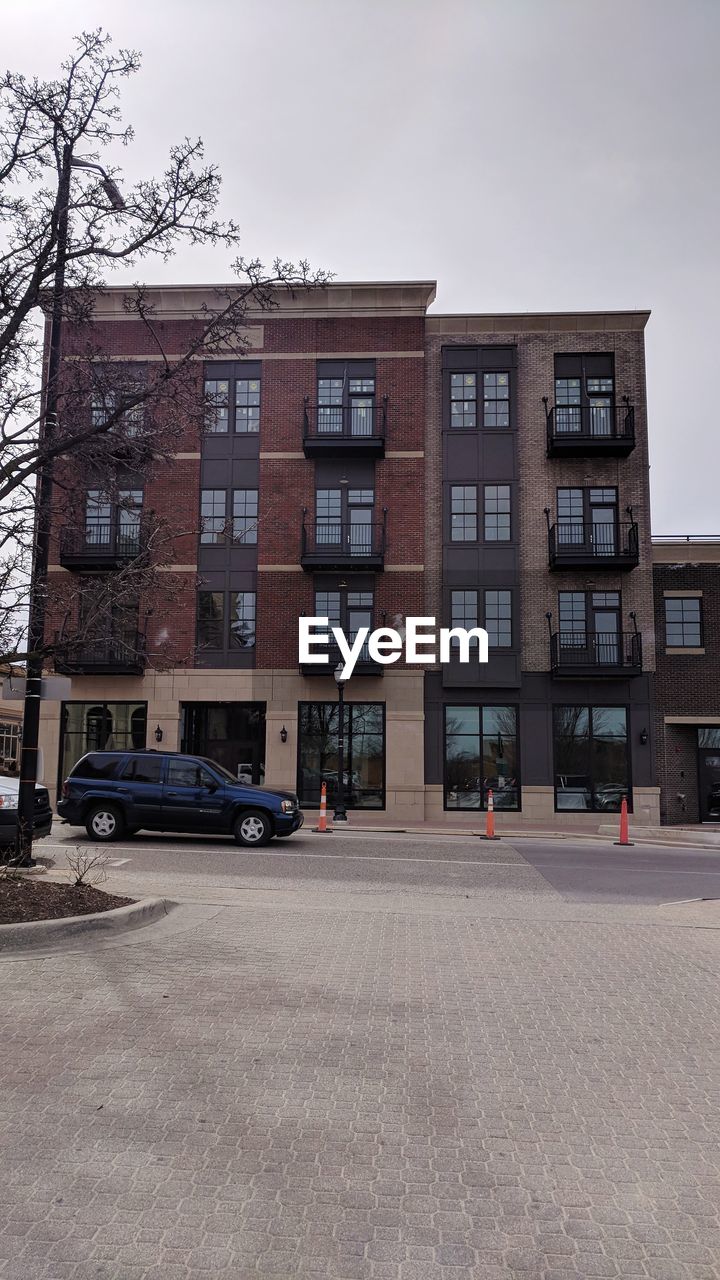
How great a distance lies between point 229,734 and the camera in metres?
27.6

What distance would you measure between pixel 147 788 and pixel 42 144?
10694mm

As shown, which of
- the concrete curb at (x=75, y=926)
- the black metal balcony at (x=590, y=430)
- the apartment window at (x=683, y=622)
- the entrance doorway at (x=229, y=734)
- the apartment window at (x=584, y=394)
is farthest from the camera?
the apartment window at (x=683, y=622)

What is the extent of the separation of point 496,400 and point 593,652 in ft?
27.4

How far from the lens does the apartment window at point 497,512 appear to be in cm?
2767

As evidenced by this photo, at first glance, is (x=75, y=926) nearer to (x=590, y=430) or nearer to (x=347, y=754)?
(x=347, y=754)

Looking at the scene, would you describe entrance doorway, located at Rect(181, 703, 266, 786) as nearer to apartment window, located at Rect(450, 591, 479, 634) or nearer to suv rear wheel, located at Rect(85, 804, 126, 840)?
apartment window, located at Rect(450, 591, 479, 634)

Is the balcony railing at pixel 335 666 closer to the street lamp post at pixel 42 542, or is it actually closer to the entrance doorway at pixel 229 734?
the entrance doorway at pixel 229 734

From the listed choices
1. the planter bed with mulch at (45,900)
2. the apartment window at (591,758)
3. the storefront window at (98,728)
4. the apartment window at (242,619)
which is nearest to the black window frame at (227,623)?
the apartment window at (242,619)

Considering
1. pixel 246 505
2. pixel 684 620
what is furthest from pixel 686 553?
pixel 246 505

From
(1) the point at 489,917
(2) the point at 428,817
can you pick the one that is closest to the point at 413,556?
(2) the point at 428,817

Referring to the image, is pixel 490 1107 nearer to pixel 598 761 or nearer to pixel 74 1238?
pixel 74 1238

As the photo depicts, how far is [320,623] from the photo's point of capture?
27.1 metres
